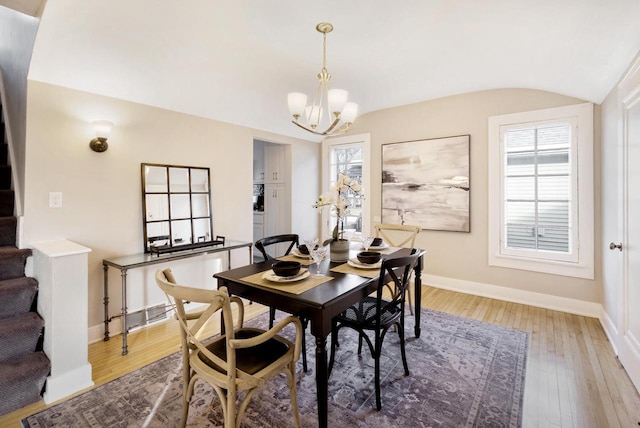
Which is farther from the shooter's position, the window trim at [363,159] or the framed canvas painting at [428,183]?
the window trim at [363,159]

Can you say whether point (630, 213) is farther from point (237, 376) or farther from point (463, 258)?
point (237, 376)

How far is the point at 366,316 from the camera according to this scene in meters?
2.12

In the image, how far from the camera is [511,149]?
374 cm

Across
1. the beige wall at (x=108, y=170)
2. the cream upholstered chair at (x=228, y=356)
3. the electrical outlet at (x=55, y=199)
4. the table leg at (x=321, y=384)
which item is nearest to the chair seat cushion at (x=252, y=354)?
the cream upholstered chair at (x=228, y=356)

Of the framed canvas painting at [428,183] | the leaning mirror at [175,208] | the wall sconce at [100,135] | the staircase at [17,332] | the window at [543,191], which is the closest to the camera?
the staircase at [17,332]

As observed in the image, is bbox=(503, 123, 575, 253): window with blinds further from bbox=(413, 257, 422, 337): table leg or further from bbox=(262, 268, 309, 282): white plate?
bbox=(262, 268, 309, 282): white plate

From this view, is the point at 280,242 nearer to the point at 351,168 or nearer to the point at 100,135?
the point at 100,135

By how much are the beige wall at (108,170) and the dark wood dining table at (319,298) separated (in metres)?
1.56

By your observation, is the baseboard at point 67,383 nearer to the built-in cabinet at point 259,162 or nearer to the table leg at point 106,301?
the table leg at point 106,301

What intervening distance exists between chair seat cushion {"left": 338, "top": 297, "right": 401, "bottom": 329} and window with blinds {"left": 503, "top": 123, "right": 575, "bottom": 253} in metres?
2.43

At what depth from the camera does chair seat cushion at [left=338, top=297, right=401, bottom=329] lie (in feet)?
6.69

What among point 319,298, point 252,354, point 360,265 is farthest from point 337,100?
point 252,354

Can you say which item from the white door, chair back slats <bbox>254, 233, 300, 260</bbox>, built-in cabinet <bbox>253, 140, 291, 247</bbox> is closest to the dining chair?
chair back slats <bbox>254, 233, 300, 260</bbox>

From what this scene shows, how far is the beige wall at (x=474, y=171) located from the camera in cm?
346
